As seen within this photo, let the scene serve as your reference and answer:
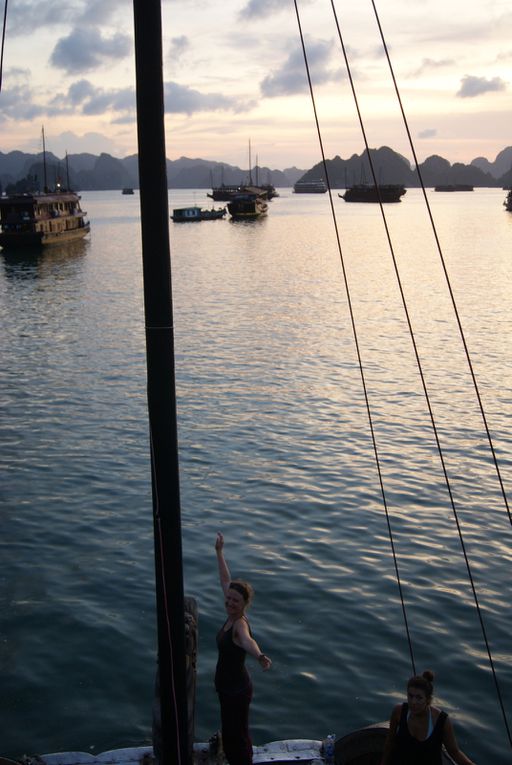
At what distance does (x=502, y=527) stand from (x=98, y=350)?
24136mm

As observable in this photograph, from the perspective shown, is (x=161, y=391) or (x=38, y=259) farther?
(x=38, y=259)

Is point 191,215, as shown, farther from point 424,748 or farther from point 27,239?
point 424,748

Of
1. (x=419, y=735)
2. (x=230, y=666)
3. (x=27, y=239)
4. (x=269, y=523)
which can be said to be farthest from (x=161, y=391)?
(x=27, y=239)

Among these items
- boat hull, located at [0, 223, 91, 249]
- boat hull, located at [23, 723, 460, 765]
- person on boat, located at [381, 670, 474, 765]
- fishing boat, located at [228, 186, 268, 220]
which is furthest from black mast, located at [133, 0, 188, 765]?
fishing boat, located at [228, 186, 268, 220]

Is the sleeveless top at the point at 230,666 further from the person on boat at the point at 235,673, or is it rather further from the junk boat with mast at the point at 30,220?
the junk boat with mast at the point at 30,220

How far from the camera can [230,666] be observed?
292 inches

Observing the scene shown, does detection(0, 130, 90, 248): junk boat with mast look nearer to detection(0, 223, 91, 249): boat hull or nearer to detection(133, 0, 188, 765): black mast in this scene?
detection(0, 223, 91, 249): boat hull

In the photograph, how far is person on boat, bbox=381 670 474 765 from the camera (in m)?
6.84

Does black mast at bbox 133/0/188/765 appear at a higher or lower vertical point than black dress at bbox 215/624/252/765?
higher

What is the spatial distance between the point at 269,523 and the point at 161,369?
40.5 feet

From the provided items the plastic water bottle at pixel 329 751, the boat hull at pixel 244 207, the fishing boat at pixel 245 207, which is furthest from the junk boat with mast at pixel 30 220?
the plastic water bottle at pixel 329 751

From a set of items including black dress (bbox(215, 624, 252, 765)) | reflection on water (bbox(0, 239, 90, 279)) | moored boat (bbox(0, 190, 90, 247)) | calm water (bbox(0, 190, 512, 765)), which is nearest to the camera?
black dress (bbox(215, 624, 252, 765))

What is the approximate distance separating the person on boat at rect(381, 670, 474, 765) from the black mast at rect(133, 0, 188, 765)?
1675mm

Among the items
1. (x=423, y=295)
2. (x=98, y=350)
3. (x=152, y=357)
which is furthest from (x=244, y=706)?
(x=423, y=295)
